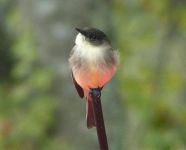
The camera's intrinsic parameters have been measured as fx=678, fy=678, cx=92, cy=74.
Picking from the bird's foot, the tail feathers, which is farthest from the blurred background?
the bird's foot

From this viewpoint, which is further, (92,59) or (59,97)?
(59,97)

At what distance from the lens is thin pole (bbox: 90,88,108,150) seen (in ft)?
2.60

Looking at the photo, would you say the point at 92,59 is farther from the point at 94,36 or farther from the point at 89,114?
the point at 89,114

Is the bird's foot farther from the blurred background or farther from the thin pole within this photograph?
the blurred background

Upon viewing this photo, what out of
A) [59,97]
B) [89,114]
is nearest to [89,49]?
[89,114]

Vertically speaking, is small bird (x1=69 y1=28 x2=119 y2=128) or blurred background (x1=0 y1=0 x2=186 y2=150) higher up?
blurred background (x1=0 y1=0 x2=186 y2=150)

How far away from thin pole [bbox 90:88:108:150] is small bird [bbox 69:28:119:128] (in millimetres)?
19

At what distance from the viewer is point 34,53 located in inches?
230

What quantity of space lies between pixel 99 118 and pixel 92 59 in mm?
92

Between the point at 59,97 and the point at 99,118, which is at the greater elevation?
Result: the point at 59,97

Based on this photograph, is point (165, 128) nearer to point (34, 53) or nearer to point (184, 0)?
point (34, 53)

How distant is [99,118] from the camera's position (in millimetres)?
830

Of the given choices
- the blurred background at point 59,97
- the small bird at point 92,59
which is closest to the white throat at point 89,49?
the small bird at point 92,59

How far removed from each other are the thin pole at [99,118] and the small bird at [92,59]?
0.02 metres
